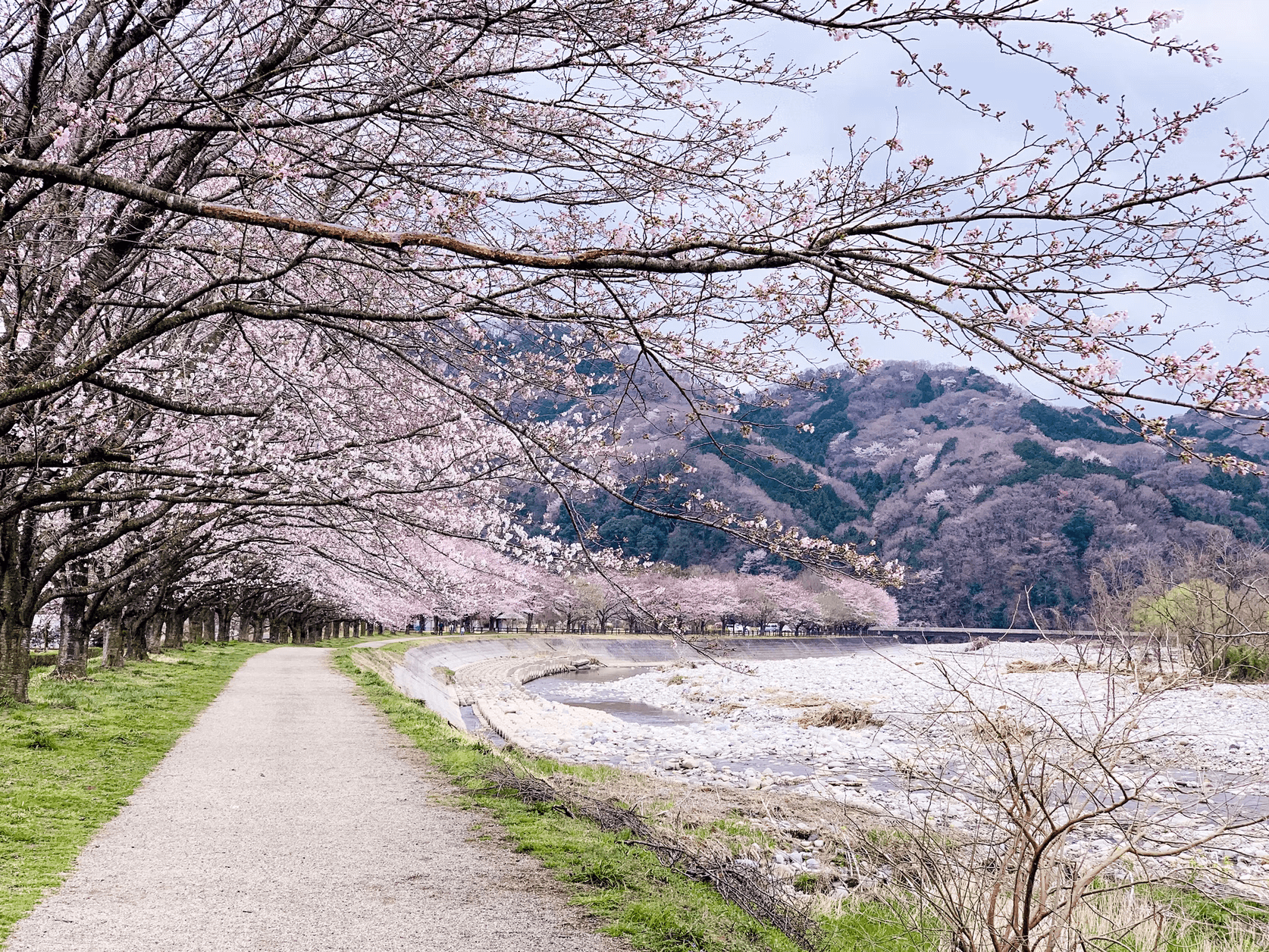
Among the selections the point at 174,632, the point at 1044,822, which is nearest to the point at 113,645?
the point at 174,632

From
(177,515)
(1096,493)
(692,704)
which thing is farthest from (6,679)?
(1096,493)

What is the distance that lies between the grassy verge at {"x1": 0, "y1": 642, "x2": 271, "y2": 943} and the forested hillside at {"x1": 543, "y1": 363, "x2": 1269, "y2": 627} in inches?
2237

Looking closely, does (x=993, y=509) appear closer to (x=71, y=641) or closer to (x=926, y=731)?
(x=71, y=641)

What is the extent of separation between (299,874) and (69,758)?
5692 mm

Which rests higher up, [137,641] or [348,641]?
[137,641]

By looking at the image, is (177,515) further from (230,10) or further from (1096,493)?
(1096,493)

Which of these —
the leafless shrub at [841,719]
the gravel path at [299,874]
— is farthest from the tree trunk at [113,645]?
the leafless shrub at [841,719]

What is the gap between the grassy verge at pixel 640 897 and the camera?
17.9ft

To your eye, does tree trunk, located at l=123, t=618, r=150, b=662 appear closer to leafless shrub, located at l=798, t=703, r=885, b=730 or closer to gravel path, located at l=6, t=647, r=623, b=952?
gravel path, located at l=6, t=647, r=623, b=952

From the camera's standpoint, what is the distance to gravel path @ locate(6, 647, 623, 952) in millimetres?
5223

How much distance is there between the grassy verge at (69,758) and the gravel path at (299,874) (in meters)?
0.21

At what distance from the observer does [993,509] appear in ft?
377

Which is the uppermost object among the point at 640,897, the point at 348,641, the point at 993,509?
the point at 993,509

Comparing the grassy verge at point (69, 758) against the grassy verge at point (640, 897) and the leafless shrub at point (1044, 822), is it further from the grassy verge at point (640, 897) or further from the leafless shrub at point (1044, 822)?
the leafless shrub at point (1044, 822)
